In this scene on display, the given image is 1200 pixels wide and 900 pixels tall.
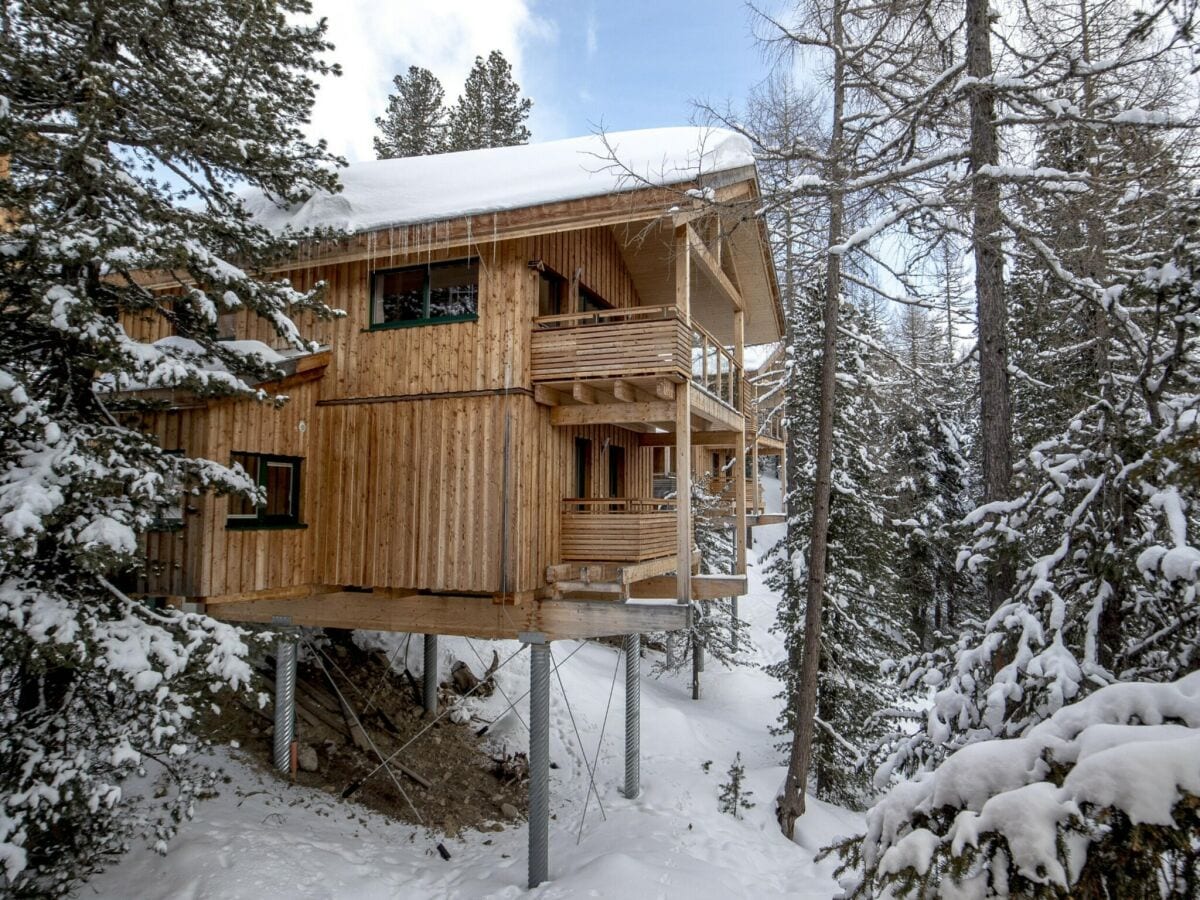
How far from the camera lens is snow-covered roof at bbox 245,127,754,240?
29.3 ft

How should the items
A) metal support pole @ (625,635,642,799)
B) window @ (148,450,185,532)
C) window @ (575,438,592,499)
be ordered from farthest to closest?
metal support pole @ (625,635,642,799) < window @ (575,438,592,499) < window @ (148,450,185,532)

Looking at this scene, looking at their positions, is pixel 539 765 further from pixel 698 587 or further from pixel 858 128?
pixel 858 128

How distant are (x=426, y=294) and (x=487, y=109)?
2370 cm

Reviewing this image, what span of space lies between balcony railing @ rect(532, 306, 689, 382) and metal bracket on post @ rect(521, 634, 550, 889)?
3.73 m

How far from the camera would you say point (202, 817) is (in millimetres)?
8562

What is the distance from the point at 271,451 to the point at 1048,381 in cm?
1824

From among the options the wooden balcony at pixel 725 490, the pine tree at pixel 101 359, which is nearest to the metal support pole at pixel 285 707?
the pine tree at pixel 101 359

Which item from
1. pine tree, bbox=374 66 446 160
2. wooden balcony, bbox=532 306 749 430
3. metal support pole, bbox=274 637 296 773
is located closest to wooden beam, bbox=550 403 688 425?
wooden balcony, bbox=532 306 749 430

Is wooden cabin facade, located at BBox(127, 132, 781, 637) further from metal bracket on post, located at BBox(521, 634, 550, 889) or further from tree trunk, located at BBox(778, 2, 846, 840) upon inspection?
tree trunk, located at BBox(778, 2, 846, 840)

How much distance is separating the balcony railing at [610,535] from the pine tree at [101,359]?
15.1ft

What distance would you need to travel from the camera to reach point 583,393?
9.59 m

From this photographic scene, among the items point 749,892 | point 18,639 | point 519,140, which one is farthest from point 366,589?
point 519,140

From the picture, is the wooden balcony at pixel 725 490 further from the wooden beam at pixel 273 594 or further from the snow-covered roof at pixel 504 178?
the wooden beam at pixel 273 594

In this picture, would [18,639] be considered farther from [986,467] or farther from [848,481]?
[848,481]
